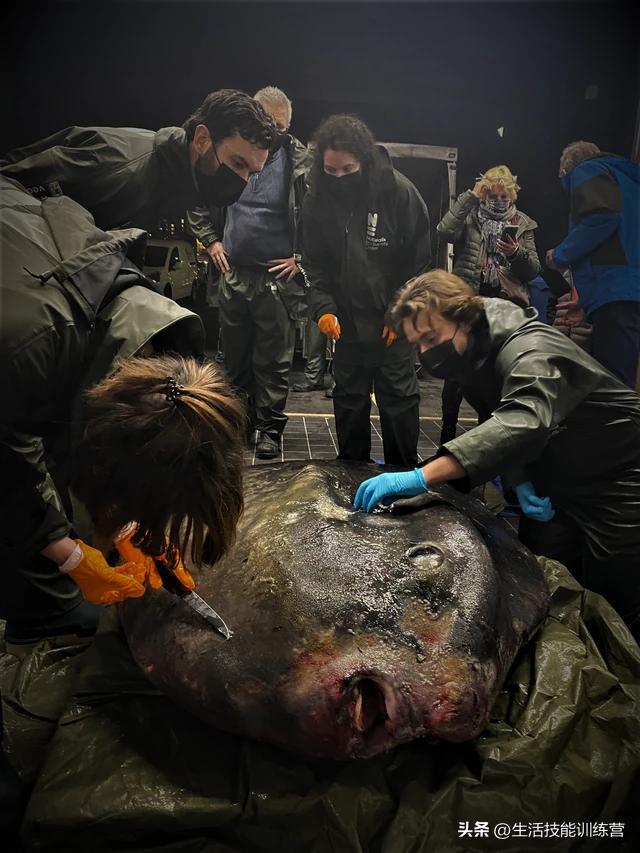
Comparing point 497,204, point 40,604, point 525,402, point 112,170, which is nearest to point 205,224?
point 112,170

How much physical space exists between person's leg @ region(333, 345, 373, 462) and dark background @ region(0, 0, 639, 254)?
754 millimetres

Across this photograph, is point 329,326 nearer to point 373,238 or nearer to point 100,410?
point 373,238

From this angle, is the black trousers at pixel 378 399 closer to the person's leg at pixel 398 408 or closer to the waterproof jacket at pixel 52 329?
the person's leg at pixel 398 408

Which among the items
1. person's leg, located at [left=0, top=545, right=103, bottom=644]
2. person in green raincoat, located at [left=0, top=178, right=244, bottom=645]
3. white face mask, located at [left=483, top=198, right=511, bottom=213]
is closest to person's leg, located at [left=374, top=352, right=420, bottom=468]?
white face mask, located at [left=483, top=198, right=511, bottom=213]

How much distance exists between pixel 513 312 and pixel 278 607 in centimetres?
118

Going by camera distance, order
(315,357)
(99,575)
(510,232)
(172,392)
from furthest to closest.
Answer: (315,357)
(510,232)
(99,575)
(172,392)

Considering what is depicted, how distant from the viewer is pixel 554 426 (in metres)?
1.74

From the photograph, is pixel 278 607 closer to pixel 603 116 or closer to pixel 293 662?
pixel 293 662

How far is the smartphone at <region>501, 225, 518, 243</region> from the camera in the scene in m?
1.66

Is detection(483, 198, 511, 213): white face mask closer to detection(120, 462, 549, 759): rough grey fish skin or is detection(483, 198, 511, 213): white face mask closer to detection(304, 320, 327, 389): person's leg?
detection(304, 320, 327, 389): person's leg

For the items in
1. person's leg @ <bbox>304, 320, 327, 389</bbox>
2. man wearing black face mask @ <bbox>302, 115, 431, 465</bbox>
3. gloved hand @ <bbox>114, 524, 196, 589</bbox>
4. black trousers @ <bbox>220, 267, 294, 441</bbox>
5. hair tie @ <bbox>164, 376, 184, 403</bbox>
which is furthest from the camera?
person's leg @ <bbox>304, 320, 327, 389</bbox>

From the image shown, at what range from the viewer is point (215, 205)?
148cm

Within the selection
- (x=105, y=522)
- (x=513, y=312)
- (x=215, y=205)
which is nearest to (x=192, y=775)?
(x=105, y=522)

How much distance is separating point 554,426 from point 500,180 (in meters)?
0.77
